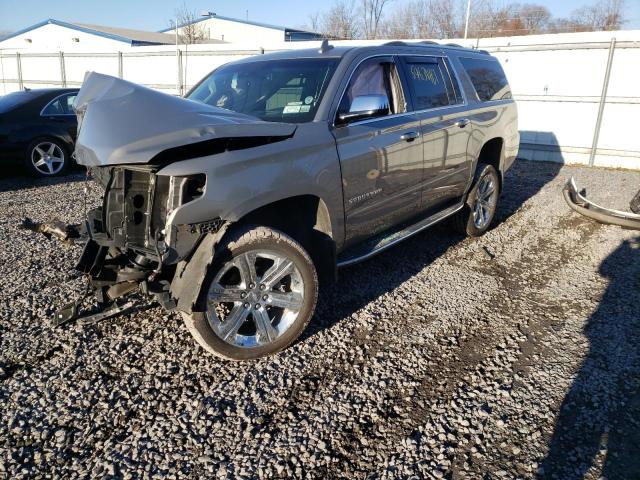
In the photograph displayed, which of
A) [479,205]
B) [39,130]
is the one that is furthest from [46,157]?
[479,205]

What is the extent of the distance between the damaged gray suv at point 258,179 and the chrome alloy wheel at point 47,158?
4.96 m

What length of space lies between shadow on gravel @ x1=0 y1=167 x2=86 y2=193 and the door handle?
21.5 feet

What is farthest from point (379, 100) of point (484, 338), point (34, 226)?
point (34, 226)

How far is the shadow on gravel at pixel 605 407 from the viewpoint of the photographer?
2.38m

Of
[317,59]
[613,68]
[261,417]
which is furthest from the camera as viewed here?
[613,68]

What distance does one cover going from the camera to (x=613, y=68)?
10.3 metres

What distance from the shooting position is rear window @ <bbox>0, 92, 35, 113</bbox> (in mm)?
7806

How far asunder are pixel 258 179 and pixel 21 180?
7081 millimetres

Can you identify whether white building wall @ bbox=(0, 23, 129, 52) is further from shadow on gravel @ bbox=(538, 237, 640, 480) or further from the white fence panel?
shadow on gravel @ bbox=(538, 237, 640, 480)

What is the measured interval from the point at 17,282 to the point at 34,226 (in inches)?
33.1

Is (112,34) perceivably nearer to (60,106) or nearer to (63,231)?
(60,106)

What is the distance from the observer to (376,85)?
156 inches

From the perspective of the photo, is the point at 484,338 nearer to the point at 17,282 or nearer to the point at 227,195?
the point at 227,195

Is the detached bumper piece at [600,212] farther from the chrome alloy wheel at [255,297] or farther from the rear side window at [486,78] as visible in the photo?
the chrome alloy wheel at [255,297]
